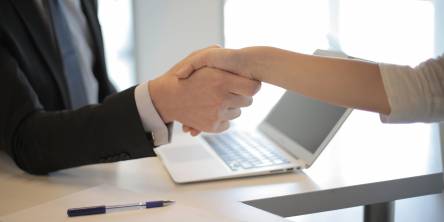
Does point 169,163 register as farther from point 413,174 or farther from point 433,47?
point 433,47

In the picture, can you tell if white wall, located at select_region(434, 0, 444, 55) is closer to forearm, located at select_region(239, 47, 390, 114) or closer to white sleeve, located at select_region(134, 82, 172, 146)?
forearm, located at select_region(239, 47, 390, 114)

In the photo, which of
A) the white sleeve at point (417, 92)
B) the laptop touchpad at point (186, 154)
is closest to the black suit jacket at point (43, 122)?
the laptop touchpad at point (186, 154)

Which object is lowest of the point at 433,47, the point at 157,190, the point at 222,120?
the point at 157,190

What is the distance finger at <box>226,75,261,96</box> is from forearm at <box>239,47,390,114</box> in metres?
0.03

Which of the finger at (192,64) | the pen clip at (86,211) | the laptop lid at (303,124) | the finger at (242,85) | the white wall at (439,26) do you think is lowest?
the pen clip at (86,211)

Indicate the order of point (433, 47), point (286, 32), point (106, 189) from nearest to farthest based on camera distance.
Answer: point (106, 189) < point (433, 47) < point (286, 32)

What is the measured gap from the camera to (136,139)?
0.99 meters

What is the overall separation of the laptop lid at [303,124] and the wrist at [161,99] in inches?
10.5

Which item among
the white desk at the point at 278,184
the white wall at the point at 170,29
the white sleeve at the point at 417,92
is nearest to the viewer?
the white sleeve at the point at 417,92

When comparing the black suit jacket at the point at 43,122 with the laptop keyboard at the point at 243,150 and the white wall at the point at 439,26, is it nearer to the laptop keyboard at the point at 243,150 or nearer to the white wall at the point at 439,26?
the laptop keyboard at the point at 243,150

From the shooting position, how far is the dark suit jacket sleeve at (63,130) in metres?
0.99

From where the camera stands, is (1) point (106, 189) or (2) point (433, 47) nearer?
(1) point (106, 189)

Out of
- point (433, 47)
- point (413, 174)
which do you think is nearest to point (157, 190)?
point (413, 174)

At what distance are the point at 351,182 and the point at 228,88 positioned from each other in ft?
0.92
